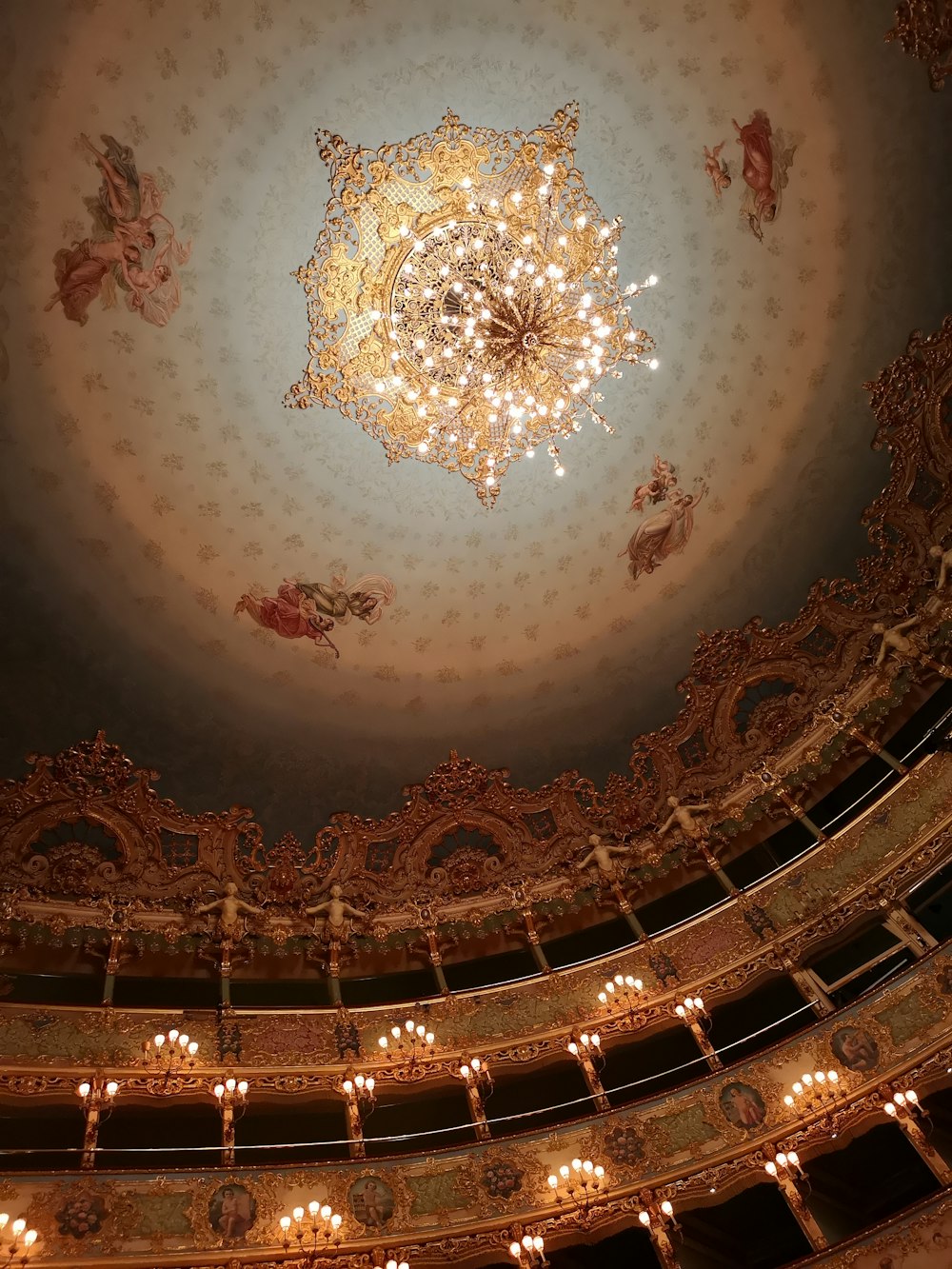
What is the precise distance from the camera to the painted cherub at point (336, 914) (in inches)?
595

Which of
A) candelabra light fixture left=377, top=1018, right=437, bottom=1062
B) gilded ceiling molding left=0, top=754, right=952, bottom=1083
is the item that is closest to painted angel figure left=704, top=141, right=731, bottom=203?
gilded ceiling molding left=0, top=754, right=952, bottom=1083

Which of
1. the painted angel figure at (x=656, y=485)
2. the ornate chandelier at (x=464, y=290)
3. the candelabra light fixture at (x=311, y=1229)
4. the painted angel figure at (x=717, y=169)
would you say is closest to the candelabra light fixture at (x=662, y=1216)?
the candelabra light fixture at (x=311, y=1229)

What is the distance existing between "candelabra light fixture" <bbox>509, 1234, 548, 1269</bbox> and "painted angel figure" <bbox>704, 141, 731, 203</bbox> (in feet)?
47.6

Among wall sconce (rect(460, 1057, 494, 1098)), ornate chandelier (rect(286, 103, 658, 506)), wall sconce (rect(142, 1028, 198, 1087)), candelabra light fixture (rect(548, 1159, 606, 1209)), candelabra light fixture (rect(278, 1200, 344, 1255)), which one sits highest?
ornate chandelier (rect(286, 103, 658, 506))

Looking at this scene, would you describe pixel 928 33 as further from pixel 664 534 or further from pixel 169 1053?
pixel 169 1053

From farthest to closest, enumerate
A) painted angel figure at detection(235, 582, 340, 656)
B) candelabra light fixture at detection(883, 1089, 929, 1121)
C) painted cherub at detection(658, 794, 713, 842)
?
1. painted angel figure at detection(235, 582, 340, 656)
2. painted cherub at detection(658, 794, 713, 842)
3. candelabra light fixture at detection(883, 1089, 929, 1121)

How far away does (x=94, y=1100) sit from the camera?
1129 cm

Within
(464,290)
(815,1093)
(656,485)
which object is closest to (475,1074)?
(815,1093)

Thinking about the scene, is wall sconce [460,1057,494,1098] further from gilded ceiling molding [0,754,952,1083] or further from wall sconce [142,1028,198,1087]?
wall sconce [142,1028,198,1087]

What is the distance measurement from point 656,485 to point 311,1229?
1220 cm

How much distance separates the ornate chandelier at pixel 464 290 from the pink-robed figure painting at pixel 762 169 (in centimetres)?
199

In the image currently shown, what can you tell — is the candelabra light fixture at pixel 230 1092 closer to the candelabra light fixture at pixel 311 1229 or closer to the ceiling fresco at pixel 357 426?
the candelabra light fixture at pixel 311 1229

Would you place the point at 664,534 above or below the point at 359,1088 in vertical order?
above

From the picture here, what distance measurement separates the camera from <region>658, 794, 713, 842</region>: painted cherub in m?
15.8
